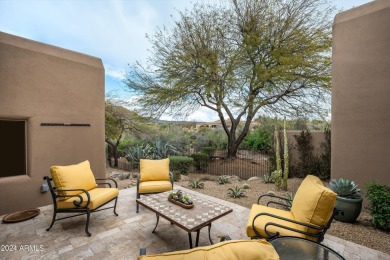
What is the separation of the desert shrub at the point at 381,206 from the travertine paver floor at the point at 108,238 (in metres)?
0.82

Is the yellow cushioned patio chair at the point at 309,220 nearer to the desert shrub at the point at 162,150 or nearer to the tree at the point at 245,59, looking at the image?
the tree at the point at 245,59

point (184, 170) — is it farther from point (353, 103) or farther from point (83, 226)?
point (353, 103)

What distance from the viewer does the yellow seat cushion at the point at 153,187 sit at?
3.99 meters

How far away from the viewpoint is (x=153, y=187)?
13.2 ft

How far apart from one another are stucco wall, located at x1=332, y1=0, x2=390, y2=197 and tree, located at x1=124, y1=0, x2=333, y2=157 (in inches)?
115

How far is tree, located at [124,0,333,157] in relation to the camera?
7.43 metres

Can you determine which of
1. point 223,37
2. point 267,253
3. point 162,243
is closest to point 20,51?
point 162,243

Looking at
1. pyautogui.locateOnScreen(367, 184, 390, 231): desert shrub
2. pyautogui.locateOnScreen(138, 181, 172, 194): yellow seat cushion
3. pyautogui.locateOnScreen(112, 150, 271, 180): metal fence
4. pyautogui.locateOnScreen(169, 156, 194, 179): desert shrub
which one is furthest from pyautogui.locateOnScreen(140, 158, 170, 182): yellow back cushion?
pyautogui.locateOnScreen(112, 150, 271, 180): metal fence

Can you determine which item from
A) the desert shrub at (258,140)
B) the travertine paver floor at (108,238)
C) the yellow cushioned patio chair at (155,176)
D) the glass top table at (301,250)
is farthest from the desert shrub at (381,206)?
the desert shrub at (258,140)

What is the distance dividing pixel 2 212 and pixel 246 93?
28.7 feet

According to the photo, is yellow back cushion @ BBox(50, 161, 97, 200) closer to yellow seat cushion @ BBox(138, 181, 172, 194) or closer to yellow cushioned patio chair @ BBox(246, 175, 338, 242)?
yellow seat cushion @ BBox(138, 181, 172, 194)

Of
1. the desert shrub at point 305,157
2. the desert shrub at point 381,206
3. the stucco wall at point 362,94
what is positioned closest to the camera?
the desert shrub at point 381,206

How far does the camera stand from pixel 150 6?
6.11 m

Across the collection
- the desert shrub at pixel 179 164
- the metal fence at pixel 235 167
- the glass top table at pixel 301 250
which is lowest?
the metal fence at pixel 235 167
